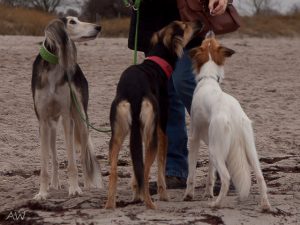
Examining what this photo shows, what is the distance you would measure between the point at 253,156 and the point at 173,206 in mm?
669

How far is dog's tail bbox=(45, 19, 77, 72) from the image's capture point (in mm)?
5941

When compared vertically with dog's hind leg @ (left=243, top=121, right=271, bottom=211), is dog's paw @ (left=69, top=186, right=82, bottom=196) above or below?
below

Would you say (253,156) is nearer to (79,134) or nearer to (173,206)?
(173,206)

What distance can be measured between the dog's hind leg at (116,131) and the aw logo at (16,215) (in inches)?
23.2

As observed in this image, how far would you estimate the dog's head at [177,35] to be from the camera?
5.78 metres

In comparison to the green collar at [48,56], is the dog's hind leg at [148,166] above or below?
below

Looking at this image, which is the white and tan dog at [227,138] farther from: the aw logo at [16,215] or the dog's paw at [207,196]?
the aw logo at [16,215]

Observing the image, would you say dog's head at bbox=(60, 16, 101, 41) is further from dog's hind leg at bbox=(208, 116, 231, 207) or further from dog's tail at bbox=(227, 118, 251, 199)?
dog's tail at bbox=(227, 118, 251, 199)

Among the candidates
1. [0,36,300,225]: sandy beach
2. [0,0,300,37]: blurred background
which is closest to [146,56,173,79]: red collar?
[0,36,300,225]: sandy beach

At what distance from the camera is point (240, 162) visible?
5414 millimetres

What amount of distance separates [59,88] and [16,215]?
3.80ft

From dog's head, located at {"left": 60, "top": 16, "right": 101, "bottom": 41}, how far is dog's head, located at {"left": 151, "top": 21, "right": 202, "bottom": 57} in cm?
85

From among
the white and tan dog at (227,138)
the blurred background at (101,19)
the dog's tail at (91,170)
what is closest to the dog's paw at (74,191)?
the dog's tail at (91,170)

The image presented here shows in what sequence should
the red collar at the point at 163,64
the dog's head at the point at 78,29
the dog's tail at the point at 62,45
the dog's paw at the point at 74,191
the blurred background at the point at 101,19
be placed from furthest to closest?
1. the blurred background at the point at 101,19
2. the dog's head at the point at 78,29
3. the dog's paw at the point at 74,191
4. the dog's tail at the point at 62,45
5. the red collar at the point at 163,64
